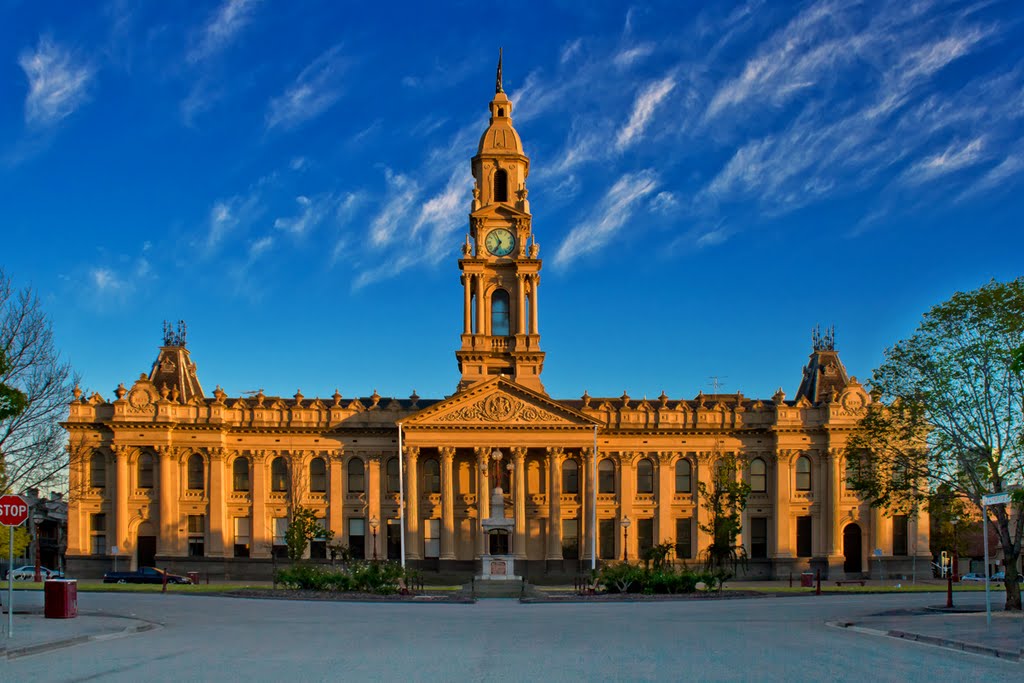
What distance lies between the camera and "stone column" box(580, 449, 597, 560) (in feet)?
260

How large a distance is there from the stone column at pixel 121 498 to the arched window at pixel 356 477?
15.0 meters

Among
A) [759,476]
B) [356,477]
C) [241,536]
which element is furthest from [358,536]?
[759,476]

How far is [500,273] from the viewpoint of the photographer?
86.4m

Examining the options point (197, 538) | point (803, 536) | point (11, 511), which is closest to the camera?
point (11, 511)

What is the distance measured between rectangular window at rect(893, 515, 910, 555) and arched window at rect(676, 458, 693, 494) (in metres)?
14.1

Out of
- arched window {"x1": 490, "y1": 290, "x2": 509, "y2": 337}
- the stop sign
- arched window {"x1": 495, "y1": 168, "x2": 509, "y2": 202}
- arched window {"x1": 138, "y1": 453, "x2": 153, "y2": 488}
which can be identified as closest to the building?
arched window {"x1": 138, "y1": 453, "x2": 153, "y2": 488}

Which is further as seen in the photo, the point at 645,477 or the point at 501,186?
the point at 501,186

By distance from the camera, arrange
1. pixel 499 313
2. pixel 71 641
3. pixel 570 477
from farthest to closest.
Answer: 1. pixel 499 313
2. pixel 570 477
3. pixel 71 641

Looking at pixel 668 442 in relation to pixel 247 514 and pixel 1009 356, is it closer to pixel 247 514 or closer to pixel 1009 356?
pixel 247 514

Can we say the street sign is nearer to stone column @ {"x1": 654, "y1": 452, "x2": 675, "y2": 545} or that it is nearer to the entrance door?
stone column @ {"x1": 654, "y1": 452, "x2": 675, "y2": 545}

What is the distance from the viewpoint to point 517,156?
86.5 meters

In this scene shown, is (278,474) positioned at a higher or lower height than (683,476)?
higher

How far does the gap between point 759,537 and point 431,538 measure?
22.9m

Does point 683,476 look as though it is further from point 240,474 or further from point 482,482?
point 240,474
